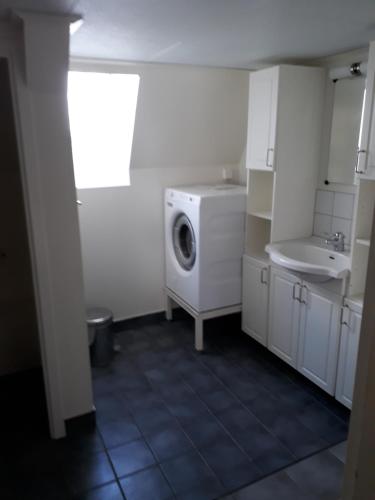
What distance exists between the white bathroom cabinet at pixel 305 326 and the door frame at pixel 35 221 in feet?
4.90

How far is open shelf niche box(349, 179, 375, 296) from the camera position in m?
2.19

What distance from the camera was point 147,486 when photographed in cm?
192

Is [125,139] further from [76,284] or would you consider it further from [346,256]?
[346,256]

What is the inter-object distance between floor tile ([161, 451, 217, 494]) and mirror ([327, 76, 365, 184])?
1.93m

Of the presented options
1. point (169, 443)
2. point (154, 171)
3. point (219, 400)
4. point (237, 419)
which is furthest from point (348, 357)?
point (154, 171)

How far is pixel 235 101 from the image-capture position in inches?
128

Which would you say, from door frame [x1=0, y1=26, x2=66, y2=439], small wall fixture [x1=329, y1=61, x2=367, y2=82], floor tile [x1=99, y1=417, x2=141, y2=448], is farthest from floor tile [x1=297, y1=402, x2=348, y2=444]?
small wall fixture [x1=329, y1=61, x2=367, y2=82]

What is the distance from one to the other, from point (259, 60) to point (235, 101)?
59cm

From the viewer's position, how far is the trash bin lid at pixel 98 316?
2934 mm

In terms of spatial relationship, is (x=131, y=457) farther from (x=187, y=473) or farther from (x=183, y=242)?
(x=183, y=242)

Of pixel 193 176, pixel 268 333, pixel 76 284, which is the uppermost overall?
pixel 193 176

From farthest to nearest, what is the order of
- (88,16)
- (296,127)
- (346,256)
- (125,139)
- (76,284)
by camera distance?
(125,139), (296,127), (346,256), (76,284), (88,16)

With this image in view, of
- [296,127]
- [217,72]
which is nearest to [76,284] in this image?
[296,127]

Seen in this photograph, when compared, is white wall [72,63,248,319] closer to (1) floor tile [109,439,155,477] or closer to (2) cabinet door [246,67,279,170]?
(2) cabinet door [246,67,279,170]
